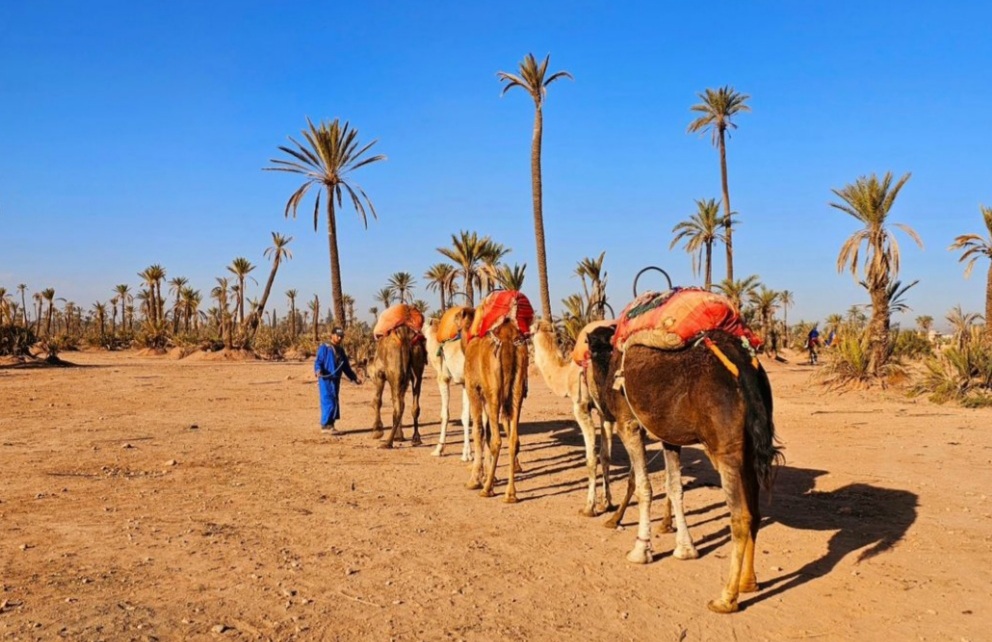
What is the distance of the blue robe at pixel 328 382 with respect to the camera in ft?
38.8

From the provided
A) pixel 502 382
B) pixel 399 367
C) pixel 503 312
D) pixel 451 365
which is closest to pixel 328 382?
pixel 399 367

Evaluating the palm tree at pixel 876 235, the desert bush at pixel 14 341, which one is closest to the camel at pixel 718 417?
the palm tree at pixel 876 235

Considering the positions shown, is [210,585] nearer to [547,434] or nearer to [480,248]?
[547,434]

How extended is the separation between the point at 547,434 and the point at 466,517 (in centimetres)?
561

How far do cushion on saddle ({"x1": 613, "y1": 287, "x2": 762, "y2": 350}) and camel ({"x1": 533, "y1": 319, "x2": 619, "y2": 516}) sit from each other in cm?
195

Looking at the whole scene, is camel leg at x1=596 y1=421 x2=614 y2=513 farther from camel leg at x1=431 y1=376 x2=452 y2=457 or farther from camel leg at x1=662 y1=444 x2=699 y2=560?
camel leg at x1=431 y1=376 x2=452 y2=457

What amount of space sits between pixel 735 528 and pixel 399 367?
7115 millimetres

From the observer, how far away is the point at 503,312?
7984 mm

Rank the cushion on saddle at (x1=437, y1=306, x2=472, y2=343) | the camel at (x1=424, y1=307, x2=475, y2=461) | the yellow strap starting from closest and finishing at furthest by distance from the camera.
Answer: the yellow strap, the camel at (x1=424, y1=307, x2=475, y2=461), the cushion on saddle at (x1=437, y1=306, x2=472, y2=343)

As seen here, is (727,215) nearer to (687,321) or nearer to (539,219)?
(539,219)

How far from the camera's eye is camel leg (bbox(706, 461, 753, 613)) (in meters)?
4.50

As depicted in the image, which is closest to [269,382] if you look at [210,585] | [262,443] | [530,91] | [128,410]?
[128,410]

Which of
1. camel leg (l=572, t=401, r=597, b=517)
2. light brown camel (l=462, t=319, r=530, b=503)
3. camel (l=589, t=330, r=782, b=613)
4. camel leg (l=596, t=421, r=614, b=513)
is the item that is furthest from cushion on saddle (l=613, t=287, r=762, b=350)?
light brown camel (l=462, t=319, r=530, b=503)

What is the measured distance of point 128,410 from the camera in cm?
1438
